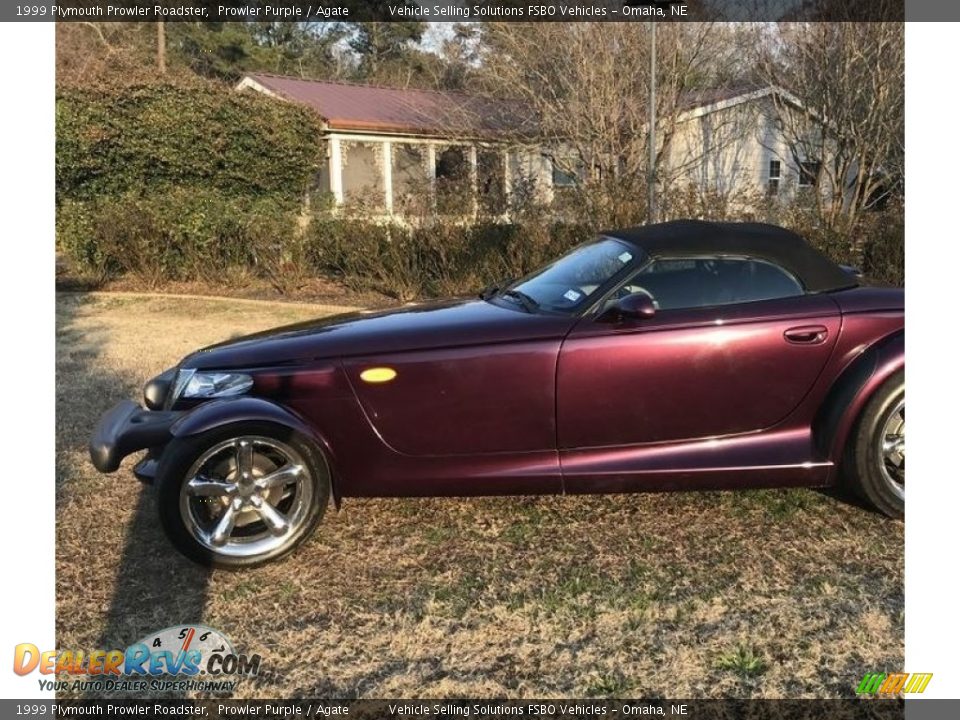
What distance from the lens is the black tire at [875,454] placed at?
3494 millimetres

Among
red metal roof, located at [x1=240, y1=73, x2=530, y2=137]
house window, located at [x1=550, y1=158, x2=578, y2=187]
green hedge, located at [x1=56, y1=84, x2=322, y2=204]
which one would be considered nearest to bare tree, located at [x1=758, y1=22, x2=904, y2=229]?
house window, located at [x1=550, y1=158, x2=578, y2=187]

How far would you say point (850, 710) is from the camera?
245 centimetres

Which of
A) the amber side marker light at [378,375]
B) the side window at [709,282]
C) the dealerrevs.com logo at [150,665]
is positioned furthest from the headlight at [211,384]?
the side window at [709,282]

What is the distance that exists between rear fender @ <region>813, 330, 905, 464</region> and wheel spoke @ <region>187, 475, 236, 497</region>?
2702 millimetres

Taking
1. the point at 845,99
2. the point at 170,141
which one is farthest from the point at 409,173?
the point at 845,99

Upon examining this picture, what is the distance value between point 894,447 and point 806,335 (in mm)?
712

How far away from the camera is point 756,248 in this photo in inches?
149

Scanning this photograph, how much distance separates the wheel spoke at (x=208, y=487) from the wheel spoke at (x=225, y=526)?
0.06m

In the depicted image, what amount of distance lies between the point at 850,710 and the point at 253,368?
8.89ft

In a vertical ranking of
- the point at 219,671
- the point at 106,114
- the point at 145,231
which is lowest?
the point at 219,671

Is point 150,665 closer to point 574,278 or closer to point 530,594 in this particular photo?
point 530,594

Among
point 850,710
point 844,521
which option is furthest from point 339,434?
point 844,521

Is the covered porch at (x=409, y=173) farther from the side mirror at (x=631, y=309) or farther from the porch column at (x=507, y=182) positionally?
the side mirror at (x=631, y=309)

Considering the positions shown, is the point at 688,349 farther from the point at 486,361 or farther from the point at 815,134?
the point at 815,134
